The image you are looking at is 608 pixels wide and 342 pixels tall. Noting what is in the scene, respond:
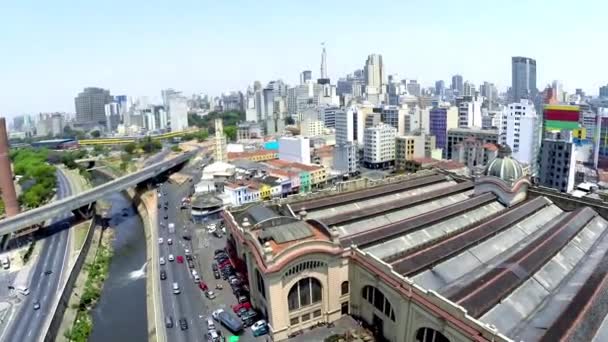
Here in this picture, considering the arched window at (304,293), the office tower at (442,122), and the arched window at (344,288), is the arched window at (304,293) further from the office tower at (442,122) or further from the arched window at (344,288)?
the office tower at (442,122)

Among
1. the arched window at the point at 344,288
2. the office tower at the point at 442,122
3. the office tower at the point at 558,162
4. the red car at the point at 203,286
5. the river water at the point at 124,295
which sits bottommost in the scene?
the river water at the point at 124,295

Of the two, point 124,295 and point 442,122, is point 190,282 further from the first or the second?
point 442,122

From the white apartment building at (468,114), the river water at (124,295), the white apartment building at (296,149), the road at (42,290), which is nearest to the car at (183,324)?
the river water at (124,295)

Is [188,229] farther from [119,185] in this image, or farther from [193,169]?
[193,169]

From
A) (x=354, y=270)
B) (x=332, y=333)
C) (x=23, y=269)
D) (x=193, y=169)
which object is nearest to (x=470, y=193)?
(x=354, y=270)

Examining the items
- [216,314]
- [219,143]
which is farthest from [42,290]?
[219,143]

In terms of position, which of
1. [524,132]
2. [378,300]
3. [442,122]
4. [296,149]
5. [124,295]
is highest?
[442,122]
